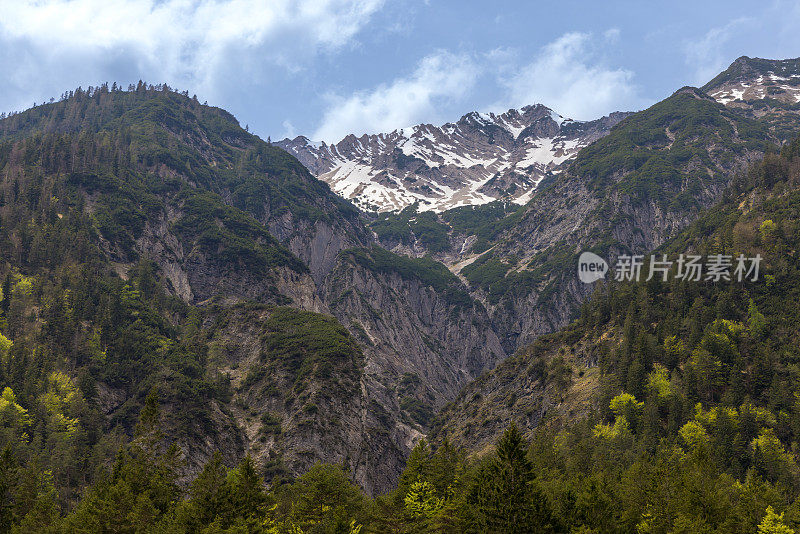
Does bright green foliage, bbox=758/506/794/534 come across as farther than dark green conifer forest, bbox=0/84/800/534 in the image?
No

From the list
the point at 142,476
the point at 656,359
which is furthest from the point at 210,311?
the point at 656,359

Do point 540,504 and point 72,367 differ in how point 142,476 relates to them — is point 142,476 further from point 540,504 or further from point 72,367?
point 72,367

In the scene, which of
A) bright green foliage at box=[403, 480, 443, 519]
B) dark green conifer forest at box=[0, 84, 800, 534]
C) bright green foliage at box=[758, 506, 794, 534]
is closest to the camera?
bright green foliage at box=[758, 506, 794, 534]

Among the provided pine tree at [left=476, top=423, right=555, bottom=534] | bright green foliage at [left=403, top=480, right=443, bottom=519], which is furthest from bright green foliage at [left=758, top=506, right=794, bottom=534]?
bright green foliage at [left=403, top=480, right=443, bottom=519]

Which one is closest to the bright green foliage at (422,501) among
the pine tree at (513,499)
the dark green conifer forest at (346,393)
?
the dark green conifer forest at (346,393)

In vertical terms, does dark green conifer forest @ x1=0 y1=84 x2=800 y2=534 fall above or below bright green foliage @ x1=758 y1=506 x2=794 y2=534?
above

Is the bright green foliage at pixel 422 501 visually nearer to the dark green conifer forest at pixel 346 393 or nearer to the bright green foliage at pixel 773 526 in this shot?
the dark green conifer forest at pixel 346 393

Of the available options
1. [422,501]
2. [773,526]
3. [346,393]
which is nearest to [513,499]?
[422,501]

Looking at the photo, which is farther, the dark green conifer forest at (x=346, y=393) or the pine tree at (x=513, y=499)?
the dark green conifer forest at (x=346, y=393)

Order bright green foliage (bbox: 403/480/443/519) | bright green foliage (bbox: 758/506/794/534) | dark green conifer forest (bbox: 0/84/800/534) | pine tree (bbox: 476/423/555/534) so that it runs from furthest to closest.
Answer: bright green foliage (bbox: 403/480/443/519) < dark green conifer forest (bbox: 0/84/800/534) < bright green foliage (bbox: 758/506/794/534) < pine tree (bbox: 476/423/555/534)

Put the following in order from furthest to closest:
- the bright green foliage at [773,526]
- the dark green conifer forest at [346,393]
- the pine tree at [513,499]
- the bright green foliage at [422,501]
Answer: the bright green foliage at [422,501]
the dark green conifer forest at [346,393]
the bright green foliage at [773,526]
the pine tree at [513,499]

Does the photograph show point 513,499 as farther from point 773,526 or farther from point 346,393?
point 346,393

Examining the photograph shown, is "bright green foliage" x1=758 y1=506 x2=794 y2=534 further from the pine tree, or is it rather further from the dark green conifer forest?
the pine tree

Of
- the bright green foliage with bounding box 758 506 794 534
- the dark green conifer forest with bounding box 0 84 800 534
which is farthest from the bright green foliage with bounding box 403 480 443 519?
the bright green foliage with bounding box 758 506 794 534
